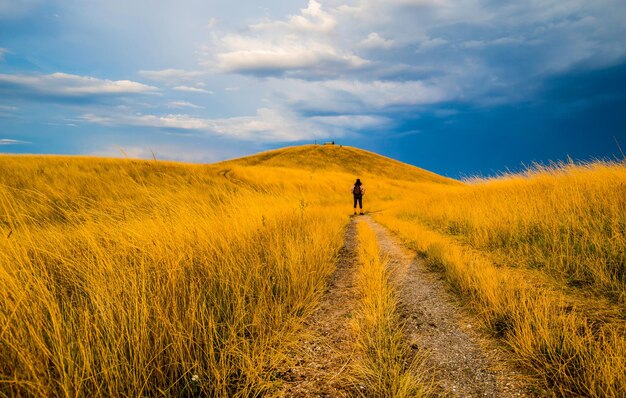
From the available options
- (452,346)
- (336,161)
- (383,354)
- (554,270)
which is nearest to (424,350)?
(452,346)

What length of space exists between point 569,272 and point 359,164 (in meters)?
61.8

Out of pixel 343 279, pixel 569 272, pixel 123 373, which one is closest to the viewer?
pixel 123 373

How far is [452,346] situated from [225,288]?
2.42m

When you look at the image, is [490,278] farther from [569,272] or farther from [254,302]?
[254,302]

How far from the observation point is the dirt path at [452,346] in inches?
91.3

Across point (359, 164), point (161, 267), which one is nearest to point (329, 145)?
point (359, 164)

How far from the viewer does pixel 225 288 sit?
3.37 metres

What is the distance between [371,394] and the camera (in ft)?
7.04

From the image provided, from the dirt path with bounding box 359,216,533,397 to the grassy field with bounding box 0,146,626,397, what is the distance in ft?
0.63

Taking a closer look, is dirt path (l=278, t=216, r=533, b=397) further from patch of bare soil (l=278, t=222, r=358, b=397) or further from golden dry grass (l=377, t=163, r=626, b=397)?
golden dry grass (l=377, t=163, r=626, b=397)

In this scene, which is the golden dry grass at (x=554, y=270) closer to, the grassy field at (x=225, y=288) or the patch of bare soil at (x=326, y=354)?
the grassy field at (x=225, y=288)

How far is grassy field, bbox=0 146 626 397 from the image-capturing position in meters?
2.08

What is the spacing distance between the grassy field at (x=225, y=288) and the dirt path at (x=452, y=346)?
0.19 m

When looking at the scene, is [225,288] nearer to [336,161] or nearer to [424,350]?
[424,350]
